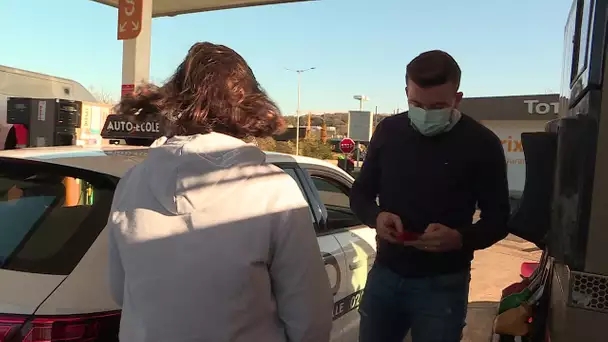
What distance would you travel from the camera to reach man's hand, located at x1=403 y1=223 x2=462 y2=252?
2037 mm

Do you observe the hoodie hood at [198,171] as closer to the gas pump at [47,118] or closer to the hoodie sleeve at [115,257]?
the hoodie sleeve at [115,257]

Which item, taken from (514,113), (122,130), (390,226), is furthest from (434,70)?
(514,113)

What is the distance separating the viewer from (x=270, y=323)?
142 centimetres

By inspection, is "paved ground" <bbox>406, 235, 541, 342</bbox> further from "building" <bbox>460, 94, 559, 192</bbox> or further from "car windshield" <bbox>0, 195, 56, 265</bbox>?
"building" <bbox>460, 94, 559, 192</bbox>

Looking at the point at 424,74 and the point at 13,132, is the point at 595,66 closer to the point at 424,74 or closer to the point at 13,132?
the point at 424,74

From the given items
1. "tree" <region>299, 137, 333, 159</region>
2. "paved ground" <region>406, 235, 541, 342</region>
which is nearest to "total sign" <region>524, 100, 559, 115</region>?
"paved ground" <region>406, 235, 541, 342</region>

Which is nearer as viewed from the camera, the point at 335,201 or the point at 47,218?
the point at 47,218

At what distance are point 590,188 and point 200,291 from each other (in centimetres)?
98

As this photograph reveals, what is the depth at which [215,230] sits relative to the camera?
1337 mm

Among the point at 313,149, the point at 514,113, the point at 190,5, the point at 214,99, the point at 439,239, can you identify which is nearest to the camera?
the point at 214,99

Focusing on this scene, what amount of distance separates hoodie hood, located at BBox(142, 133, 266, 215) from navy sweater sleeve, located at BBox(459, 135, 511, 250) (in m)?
1.09

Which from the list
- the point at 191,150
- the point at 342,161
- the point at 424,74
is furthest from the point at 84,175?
the point at 342,161

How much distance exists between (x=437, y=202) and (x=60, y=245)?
1439mm

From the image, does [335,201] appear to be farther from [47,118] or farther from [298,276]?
[47,118]
